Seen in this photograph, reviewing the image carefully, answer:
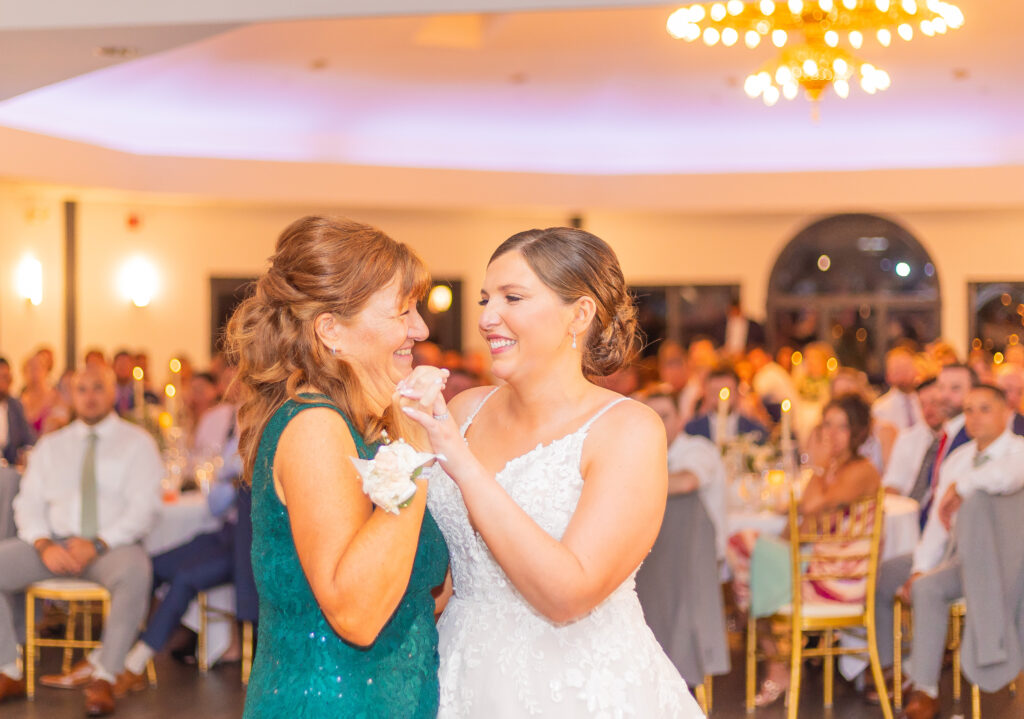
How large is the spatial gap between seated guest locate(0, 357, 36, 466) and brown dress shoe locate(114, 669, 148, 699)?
3.06 meters

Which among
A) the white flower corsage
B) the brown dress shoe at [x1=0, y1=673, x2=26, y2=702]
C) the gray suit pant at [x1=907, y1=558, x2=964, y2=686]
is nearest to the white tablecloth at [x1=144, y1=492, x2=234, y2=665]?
Result: the brown dress shoe at [x1=0, y1=673, x2=26, y2=702]

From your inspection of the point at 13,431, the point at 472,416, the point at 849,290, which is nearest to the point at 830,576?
the point at 472,416

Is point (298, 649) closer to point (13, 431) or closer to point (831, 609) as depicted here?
point (831, 609)

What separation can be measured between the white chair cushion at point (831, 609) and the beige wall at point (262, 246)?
824 cm

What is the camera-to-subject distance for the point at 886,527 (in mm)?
5930

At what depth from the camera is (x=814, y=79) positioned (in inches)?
291

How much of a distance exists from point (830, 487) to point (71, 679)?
3.75 metres

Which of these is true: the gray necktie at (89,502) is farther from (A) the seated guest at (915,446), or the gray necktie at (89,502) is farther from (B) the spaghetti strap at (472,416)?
(A) the seated guest at (915,446)

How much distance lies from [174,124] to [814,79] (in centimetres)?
692

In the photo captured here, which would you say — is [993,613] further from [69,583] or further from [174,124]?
[174,124]

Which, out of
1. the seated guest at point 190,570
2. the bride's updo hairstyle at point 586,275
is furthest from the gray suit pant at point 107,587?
the bride's updo hairstyle at point 586,275

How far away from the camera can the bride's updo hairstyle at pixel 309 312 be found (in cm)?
211

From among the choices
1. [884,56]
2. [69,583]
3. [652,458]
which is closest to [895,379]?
[884,56]

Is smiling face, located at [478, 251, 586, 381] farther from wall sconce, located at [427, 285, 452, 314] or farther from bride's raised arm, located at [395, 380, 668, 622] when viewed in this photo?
wall sconce, located at [427, 285, 452, 314]
